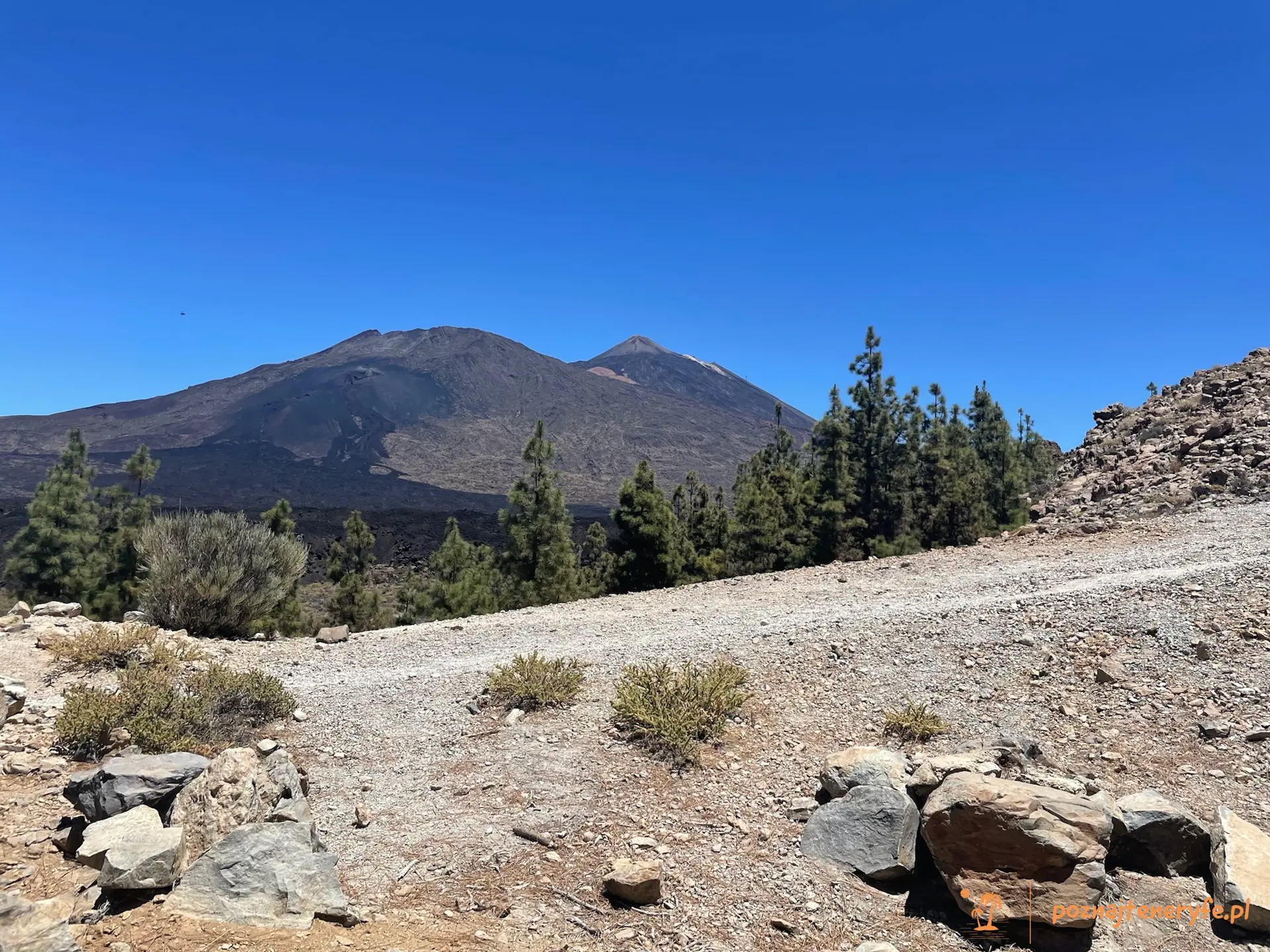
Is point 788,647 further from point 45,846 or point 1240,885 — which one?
point 45,846

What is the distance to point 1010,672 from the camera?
23.0 feet

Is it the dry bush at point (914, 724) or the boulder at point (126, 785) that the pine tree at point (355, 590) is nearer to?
the boulder at point (126, 785)

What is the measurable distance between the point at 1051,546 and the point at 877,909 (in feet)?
33.4

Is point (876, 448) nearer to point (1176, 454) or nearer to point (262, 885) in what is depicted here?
point (1176, 454)

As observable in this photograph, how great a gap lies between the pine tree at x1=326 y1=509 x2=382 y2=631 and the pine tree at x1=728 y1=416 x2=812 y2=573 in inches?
526

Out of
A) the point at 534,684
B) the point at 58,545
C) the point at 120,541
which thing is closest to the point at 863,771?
the point at 534,684

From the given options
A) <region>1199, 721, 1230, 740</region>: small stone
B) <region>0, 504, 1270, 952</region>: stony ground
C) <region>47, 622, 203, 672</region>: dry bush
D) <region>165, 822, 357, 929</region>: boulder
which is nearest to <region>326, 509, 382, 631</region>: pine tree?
<region>47, 622, 203, 672</region>: dry bush

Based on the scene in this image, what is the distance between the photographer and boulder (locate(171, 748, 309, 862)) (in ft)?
14.5

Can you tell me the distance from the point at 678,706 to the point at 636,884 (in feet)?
7.61

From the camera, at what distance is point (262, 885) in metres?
3.90

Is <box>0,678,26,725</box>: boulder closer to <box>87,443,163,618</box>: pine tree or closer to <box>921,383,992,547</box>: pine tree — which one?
<box>87,443,163,618</box>: pine tree

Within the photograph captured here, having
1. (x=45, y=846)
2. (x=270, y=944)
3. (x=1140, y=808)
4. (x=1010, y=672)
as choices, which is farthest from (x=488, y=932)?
(x=1010, y=672)

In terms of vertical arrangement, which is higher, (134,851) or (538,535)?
(538,535)

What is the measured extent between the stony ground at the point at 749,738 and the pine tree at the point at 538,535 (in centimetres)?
1276
